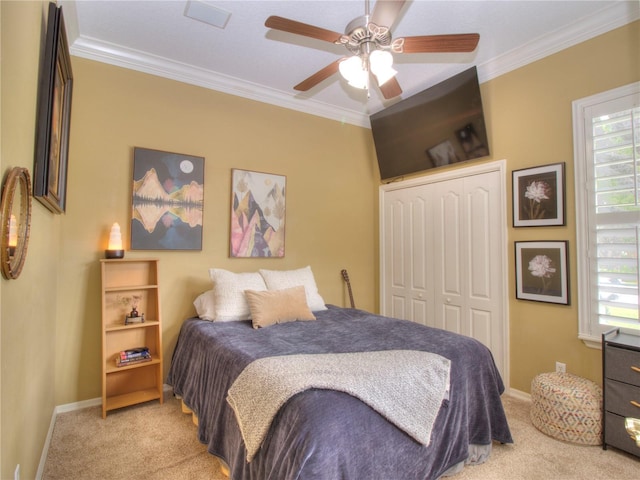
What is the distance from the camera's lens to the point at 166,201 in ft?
9.92

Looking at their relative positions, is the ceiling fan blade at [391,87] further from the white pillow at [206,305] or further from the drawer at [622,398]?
the drawer at [622,398]

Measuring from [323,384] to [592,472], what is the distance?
1721 mm

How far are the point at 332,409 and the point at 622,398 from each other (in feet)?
6.27

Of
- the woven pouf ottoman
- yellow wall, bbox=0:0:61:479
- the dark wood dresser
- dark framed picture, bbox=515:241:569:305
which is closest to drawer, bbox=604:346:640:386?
the dark wood dresser

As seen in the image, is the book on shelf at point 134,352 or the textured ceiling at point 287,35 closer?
the textured ceiling at point 287,35

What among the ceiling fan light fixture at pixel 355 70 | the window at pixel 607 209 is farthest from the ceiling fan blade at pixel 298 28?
the window at pixel 607 209

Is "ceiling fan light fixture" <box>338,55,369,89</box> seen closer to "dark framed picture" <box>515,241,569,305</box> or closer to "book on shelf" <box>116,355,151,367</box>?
"dark framed picture" <box>515,241,569,305</box>

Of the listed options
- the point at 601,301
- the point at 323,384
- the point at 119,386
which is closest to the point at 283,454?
the point at 323,384

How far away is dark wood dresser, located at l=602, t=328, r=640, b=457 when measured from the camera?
2.01m

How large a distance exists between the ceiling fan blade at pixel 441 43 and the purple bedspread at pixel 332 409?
1.67 m

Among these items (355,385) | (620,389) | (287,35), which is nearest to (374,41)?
(287,35)

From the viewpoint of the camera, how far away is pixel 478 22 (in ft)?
8.34

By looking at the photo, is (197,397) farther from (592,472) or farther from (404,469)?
(592,472)

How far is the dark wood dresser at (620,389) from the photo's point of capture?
2.01m
